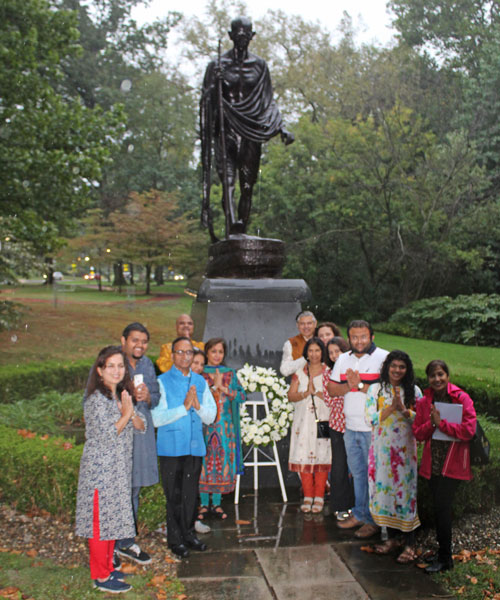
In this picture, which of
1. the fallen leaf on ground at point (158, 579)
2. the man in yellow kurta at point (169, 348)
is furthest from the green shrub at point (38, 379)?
the fallen leaf on ground at point (158, 579)

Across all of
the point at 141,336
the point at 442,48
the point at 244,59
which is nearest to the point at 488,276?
the point at 442,48

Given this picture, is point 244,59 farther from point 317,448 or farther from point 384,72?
point 384,72

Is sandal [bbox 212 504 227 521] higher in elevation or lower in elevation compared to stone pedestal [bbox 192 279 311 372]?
lower

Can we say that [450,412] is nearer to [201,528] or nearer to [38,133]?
[201,528]

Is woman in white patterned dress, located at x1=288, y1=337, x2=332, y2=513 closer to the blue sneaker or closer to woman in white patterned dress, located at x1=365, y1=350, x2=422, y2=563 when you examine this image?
woman in white patterned dress, located at x1=365, y1=350, x2=422, y2=563

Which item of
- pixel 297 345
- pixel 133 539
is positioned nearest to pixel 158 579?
pixel 133 539

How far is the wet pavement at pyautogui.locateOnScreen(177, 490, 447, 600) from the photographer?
3809mm

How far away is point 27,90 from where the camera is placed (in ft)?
43.3

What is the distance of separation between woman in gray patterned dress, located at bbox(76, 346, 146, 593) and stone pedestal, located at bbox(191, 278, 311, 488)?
2.44m

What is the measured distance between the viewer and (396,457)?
4480 mm

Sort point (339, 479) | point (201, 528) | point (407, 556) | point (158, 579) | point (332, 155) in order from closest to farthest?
point (158, 579) → point (407, 556) → point (201, 528) → point (339, 479) → point (332, 155)

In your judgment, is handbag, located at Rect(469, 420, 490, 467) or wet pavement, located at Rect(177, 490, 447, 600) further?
handbag, located at Rect(469, 420, 490, 467)

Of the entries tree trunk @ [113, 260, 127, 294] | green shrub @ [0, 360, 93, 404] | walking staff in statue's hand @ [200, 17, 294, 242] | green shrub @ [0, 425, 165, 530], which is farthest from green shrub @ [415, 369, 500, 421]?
tree trunk @ [113, 260, 127, 294]

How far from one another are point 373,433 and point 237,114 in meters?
4.48
